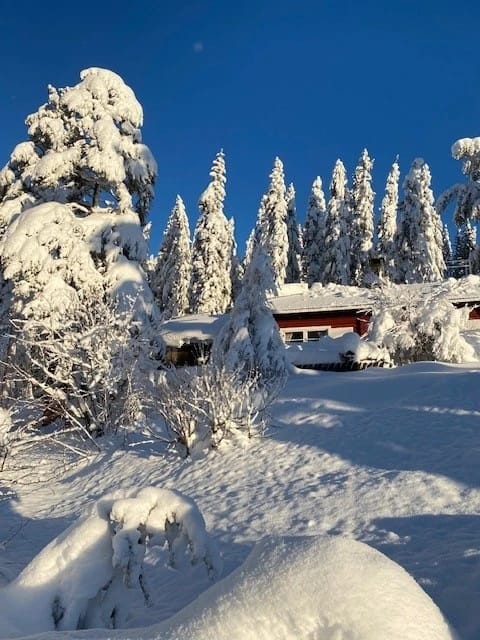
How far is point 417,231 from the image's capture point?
40.4 m

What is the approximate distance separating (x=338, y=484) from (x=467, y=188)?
1816 centimetres

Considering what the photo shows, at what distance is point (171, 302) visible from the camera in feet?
149

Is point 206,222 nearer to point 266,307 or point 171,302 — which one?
point 171,302

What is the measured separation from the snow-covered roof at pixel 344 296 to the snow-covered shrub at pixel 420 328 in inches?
146

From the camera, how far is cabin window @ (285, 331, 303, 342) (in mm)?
28016

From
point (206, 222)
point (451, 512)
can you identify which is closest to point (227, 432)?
point (451, 512)

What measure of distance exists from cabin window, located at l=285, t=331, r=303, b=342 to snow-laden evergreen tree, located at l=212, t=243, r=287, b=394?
11990mm

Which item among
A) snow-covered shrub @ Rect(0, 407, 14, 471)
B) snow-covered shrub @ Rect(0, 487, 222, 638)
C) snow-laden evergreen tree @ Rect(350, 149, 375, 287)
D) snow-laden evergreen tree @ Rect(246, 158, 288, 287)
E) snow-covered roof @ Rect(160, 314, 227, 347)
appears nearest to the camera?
snow-covered shrub @ Rect(0, 487, 222, 638)

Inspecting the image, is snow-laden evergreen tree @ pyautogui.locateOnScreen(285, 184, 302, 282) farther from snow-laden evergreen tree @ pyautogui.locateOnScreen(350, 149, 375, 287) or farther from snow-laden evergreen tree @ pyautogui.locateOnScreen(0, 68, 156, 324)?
snow-laden evergreen tree @ pyautogui.locateOnScreen(0, 68, 156, 324)

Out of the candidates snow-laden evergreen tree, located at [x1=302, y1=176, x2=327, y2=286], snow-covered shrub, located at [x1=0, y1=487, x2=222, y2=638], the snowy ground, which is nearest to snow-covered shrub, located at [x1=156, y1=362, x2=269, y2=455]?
the snowy ground

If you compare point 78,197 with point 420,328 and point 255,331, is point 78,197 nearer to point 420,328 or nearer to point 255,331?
point 255,331

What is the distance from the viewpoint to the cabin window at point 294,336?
91.9 ft

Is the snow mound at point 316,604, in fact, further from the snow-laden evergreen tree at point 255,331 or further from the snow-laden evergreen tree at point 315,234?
the snow-laden evergreen tree at point 315,234

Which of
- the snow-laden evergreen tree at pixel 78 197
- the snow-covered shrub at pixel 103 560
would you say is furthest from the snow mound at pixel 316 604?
the snow-laden evergreen tree at pixel 78 197
